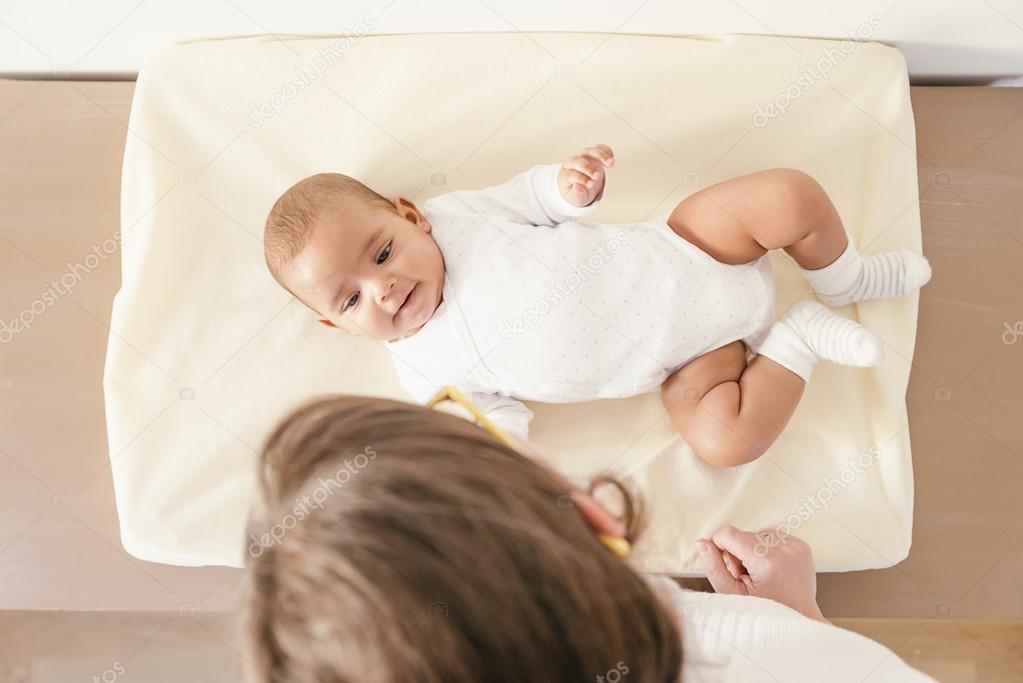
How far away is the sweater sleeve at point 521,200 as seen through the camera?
104cm

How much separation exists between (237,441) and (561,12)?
71cm

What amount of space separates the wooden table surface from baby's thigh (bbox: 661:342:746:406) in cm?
25

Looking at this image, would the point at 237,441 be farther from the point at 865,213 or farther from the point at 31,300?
the point at 865,213

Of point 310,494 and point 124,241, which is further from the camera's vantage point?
point 124,241

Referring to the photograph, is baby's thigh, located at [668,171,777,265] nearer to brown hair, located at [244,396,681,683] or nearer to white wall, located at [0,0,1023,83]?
white wall, located at [0,0,1023,83]

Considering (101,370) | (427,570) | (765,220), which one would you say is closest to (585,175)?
(765,220)

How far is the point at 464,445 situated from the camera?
58 centimetres

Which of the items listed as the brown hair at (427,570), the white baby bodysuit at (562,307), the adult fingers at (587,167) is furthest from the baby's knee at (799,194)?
the brown hair at (427,570)

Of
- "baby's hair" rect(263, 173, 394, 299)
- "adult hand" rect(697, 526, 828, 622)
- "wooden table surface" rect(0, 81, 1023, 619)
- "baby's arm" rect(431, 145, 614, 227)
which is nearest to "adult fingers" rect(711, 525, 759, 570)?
"adult hand" rect(697, 526, 828, 622)

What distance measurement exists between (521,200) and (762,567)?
538 millimetres

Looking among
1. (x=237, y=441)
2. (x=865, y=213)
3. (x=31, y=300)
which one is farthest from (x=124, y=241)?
(x=865, y=213)

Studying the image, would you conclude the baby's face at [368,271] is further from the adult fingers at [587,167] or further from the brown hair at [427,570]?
the brown hair at [427,570]

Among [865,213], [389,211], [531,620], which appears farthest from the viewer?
[865,213]

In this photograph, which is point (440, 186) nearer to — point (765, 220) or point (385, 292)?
point (385, 292)
